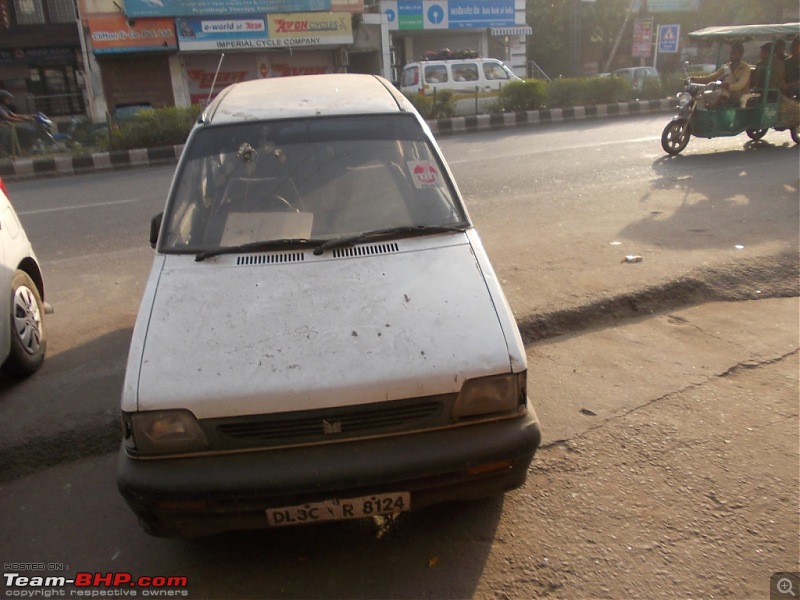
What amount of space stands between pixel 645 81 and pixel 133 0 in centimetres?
1603

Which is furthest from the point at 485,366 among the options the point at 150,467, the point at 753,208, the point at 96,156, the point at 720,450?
the point at 96,156

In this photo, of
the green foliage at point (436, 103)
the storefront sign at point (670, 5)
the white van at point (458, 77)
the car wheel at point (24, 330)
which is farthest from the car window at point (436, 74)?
the storefront sign at point (670, 5)

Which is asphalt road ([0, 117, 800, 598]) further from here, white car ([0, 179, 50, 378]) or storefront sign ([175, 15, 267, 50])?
storefront sign ([175, 15, 267, 50])

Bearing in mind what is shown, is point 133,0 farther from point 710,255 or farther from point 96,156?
point 710,255

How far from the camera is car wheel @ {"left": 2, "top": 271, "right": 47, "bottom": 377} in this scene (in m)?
3.94

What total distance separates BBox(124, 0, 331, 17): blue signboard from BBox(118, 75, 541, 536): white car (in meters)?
21.7

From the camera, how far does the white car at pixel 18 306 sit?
3.83 meters

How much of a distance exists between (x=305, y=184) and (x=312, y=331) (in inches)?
42.1

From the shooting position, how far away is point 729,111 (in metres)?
10.5

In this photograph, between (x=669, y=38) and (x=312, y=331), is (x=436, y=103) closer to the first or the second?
(x=669, y=38)

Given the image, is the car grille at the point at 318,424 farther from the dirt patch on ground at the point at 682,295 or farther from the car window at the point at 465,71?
the car window at the point at 465,71

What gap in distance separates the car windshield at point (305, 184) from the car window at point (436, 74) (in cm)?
1604

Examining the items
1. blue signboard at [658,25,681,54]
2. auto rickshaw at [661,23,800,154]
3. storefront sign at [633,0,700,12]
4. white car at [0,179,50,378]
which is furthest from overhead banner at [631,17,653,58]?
white car at [0,179,50,378]

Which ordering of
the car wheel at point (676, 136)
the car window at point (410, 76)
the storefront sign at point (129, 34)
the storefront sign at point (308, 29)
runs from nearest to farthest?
the car wheel at point (676, 136) → the car window at point (410, 76) → the storefront sign at point (129, 34) → the storefront sign at point (308, 29)
